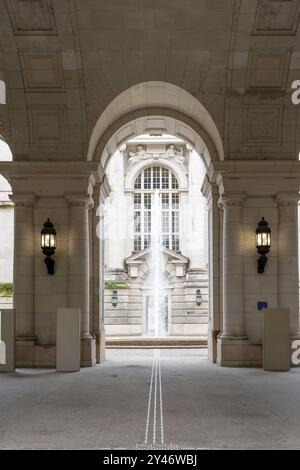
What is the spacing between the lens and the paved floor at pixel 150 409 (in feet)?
27.8

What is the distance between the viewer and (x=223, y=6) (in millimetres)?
17125

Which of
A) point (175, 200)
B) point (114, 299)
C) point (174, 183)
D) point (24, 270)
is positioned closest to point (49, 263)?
point (24, 270)

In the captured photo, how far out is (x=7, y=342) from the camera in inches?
674

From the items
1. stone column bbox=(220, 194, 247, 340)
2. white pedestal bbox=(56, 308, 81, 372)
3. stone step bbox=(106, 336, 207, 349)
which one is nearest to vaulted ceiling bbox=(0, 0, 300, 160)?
stone column bbox=(220, 194, 247, 340)

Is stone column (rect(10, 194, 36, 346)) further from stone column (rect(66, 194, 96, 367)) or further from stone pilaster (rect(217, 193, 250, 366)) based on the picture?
stone pilaster (rect(217, 193, 250, 366))

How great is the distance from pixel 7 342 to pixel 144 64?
27.6 ft

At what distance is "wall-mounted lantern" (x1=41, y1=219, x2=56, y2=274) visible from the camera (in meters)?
18.6

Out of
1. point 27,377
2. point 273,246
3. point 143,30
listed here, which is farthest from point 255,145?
point 27,377

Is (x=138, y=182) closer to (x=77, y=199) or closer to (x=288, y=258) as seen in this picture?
(x=77, y=199)

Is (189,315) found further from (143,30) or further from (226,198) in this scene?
(143,30)

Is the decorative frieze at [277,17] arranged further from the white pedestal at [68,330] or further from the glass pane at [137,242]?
the glass pane at [137,242]

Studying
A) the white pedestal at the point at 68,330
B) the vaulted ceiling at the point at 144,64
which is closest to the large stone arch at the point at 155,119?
the vaulted ceiling at the point at 144,64

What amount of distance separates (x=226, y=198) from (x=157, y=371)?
5277 mm

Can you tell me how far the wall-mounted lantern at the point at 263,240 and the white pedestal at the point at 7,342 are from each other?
7.06 m
